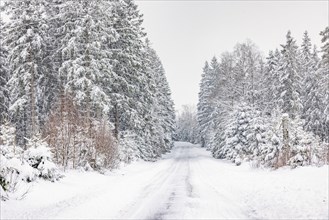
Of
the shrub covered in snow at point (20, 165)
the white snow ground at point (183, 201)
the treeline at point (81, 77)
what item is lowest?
the white snow ground at point (183, 201)

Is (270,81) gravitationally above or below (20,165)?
above

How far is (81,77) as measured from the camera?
28547mm

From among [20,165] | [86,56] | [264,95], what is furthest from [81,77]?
[264,95]

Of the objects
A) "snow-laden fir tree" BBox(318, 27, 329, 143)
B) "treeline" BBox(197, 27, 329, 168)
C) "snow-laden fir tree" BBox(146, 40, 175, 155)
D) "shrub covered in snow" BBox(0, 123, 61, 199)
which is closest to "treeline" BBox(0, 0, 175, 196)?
"snow-laden fir tree" BBox(146, 40, 175, 155)

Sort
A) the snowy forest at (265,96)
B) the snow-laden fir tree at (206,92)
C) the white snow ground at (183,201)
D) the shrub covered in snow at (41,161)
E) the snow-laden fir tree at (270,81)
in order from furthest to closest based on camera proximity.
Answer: the snow-laden fir tree at (206,92) → the snow-laden fir tree at (270,81) → the snowy forest at (265,96) → the shrub covered in snow at (41,161) → the white snow ground at (183,201)

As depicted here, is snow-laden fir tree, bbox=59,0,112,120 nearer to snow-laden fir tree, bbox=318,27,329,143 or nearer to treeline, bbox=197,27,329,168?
treeline, bbox=197,27,329,168

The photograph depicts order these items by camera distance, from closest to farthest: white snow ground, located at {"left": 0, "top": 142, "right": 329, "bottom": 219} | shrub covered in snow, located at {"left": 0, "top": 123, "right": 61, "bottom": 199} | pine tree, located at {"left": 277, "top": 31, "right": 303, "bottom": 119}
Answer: white snow ground, located at {"left": 0, "top": 142, "right": 329, "bottom": 219} < shrub covered in snow, located at {"left": 0, "top": 123, "right": 61, "bottom": 199} < pine tree, located at {"left": 277, "top": 31, "right": 303, "bottom": 119}

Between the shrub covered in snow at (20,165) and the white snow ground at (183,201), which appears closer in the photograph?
the white snow ground at (183,201)

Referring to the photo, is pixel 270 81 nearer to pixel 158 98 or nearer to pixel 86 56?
pixel 158 98

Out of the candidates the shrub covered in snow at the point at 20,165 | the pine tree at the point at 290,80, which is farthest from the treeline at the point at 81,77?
the pine tree at the point at 290,80

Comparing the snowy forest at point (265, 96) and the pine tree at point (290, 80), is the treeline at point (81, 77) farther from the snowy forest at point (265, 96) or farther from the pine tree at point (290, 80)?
the pine tree at point (290, 80)

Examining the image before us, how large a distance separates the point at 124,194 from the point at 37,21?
74.8 feet

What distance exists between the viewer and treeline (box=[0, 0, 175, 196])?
21828mm

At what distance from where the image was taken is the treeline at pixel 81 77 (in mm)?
21828
